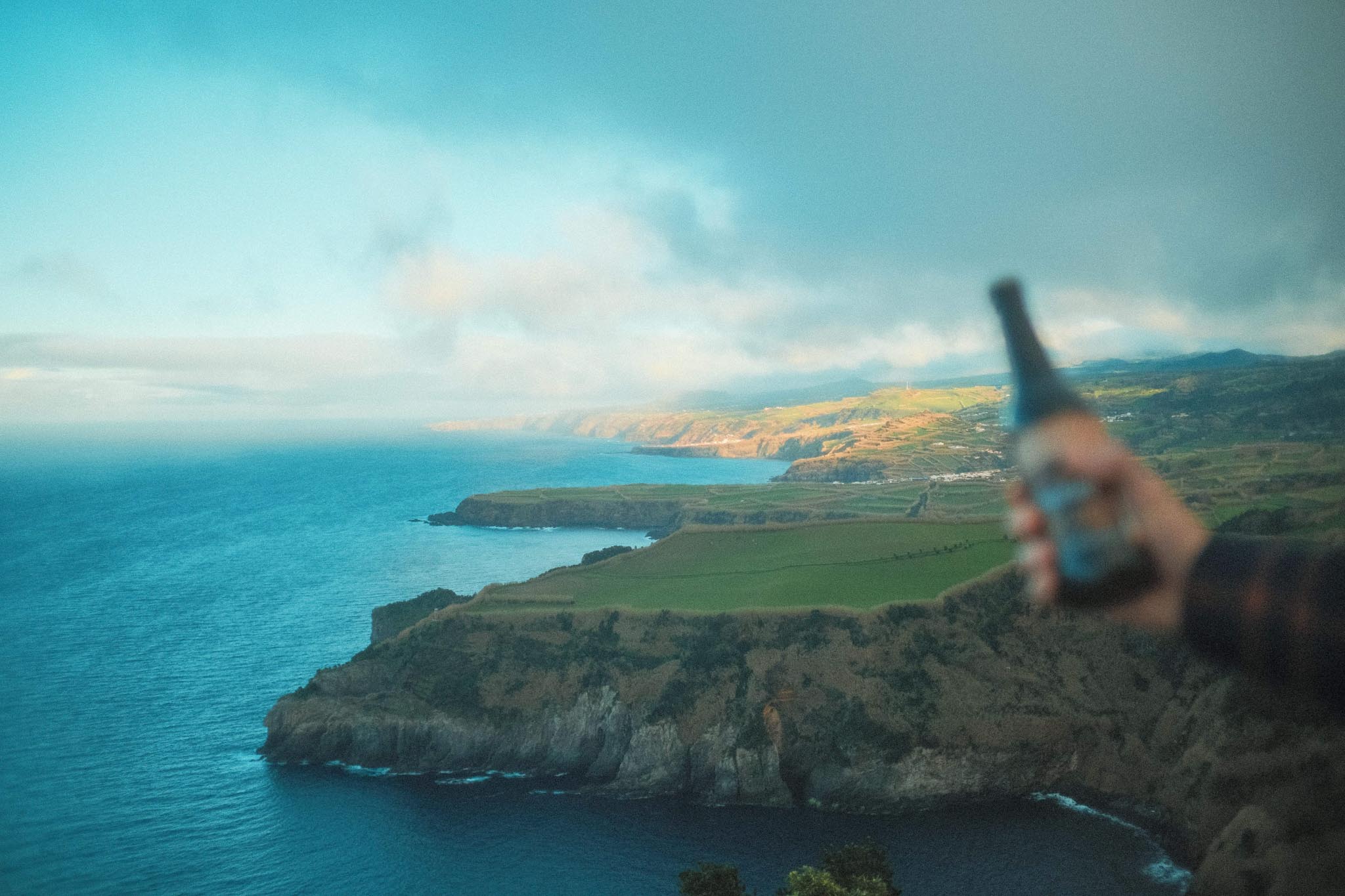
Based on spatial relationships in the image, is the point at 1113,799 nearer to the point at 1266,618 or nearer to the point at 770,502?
the point at 1266,618

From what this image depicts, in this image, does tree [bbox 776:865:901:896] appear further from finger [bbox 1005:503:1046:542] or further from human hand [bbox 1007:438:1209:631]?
finger [bbox 1005:503:1046:542]

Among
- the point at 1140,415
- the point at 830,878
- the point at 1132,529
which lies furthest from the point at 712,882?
the point at 1140,415

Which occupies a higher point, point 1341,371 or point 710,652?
point 1341,371

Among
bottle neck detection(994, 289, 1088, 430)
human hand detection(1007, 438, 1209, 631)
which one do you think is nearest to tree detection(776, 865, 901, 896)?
human hand detection(1007, 438, 1209, 631)

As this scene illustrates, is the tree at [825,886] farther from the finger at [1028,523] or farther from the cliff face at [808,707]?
the finger at [1028,523]

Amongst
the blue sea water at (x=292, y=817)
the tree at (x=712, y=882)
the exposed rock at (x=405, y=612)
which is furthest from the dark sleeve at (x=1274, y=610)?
the exposed rock at (x=405, y=612)

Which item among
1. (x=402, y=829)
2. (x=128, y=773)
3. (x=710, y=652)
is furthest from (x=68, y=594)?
(x=710, y=652)
